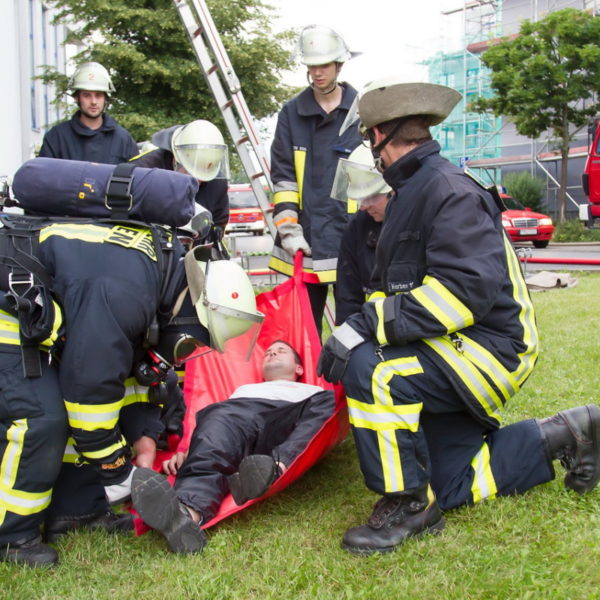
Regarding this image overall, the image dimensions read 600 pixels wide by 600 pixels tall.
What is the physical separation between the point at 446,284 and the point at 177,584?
1.27 m

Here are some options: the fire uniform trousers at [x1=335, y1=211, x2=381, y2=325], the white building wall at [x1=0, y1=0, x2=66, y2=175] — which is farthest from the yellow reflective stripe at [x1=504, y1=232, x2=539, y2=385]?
the white building wall at [x1=0, y1=0, x2=66, y2=175]

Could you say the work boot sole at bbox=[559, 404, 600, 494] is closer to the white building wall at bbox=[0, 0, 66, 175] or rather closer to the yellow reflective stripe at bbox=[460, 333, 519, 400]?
the yellow reflective stripe at bbox=[460, 333, 519, 400]

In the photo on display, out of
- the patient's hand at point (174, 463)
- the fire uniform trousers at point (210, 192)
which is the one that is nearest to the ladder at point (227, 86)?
the fire uniform trousers at point (210, 192)

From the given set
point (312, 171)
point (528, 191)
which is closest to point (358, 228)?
point (312, 171)

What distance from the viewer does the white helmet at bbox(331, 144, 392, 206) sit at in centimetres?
344

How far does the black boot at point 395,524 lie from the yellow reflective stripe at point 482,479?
217 millimetres

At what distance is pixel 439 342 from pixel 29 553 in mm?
1575

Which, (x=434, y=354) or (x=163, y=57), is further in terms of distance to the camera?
(x=163, y=57)

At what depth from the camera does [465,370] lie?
8.37 feet

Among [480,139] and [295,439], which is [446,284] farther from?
[480,139]

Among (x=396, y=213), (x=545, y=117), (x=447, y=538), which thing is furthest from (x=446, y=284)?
(x=545, y=117)

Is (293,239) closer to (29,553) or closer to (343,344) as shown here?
(343,344)

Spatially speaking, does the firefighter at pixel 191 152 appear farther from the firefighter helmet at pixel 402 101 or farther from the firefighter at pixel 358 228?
the firefighter helmet at pixel 402 101

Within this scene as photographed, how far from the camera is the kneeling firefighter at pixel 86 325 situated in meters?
2.37
